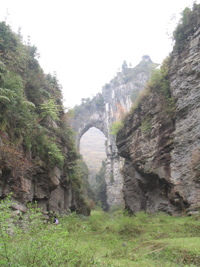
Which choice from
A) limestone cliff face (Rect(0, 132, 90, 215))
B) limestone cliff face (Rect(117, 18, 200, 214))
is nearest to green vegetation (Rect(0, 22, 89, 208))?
limestone cliff face (Rect(0, 132, 90, 215))

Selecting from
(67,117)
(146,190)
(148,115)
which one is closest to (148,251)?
(146,190)

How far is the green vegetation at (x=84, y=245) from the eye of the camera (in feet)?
9.27

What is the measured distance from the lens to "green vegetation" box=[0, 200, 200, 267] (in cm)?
282

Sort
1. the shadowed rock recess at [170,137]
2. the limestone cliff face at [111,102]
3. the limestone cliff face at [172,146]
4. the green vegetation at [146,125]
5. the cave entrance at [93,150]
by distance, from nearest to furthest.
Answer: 1. the limestone cliff face at [172,146]
2. the shadowed rock recess at [170,137]
3. the green vegetation at [146,125]
4. the limestone cliff face at [111,102]
5. the cave entrance at [93,150]

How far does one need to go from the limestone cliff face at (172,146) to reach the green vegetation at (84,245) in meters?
2.03

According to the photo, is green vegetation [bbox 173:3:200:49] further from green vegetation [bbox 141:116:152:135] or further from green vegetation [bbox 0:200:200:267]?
green vegetation [bbox 0:200:200:267]

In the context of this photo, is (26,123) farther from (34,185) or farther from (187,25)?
(187,25)

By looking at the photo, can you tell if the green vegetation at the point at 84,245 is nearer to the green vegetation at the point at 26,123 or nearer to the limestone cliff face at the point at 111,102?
the green vegetation at the point at 26,123

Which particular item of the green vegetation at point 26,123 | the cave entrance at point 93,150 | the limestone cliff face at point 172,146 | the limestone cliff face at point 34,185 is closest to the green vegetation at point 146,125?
the limestone cliff face at point 172,146

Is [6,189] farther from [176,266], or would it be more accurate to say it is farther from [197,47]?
[197,47]

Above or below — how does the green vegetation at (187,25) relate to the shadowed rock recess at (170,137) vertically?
above

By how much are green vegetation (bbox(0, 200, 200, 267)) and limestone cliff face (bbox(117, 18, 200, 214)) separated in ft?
6.66

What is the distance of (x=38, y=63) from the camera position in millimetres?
16656

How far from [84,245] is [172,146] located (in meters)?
8.59
